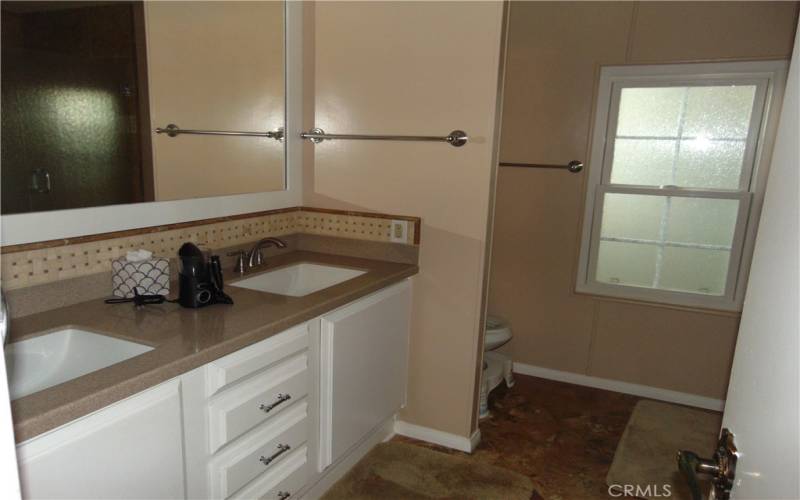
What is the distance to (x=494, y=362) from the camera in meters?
3.13

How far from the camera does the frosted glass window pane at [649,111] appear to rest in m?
2.90

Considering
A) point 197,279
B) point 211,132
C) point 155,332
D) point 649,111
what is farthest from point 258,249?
point 649,111

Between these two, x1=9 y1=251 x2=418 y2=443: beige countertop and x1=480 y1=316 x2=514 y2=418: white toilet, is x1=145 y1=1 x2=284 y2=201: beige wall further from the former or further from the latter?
x1=480 y1=316 x2=514 y2=418: white toilet

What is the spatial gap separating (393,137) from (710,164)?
5.87ft

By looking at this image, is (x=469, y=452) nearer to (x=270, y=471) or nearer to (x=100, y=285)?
A: (x=270, y=471)

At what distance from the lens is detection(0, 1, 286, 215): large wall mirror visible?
144 centimetres

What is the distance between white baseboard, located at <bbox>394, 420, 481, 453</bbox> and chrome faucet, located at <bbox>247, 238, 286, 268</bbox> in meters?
1.05

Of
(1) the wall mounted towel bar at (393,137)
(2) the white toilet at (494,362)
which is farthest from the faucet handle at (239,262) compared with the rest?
(2) the white toilet at (494,362)

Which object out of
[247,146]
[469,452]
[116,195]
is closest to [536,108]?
[247,146]

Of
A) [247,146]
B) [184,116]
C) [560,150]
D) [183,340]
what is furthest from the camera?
[560,150]

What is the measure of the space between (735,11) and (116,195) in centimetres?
292

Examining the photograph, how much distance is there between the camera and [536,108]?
10.3ft

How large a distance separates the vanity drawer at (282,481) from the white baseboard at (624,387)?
1.92 metres

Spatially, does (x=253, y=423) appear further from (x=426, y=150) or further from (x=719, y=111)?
(x=719, y=111)
